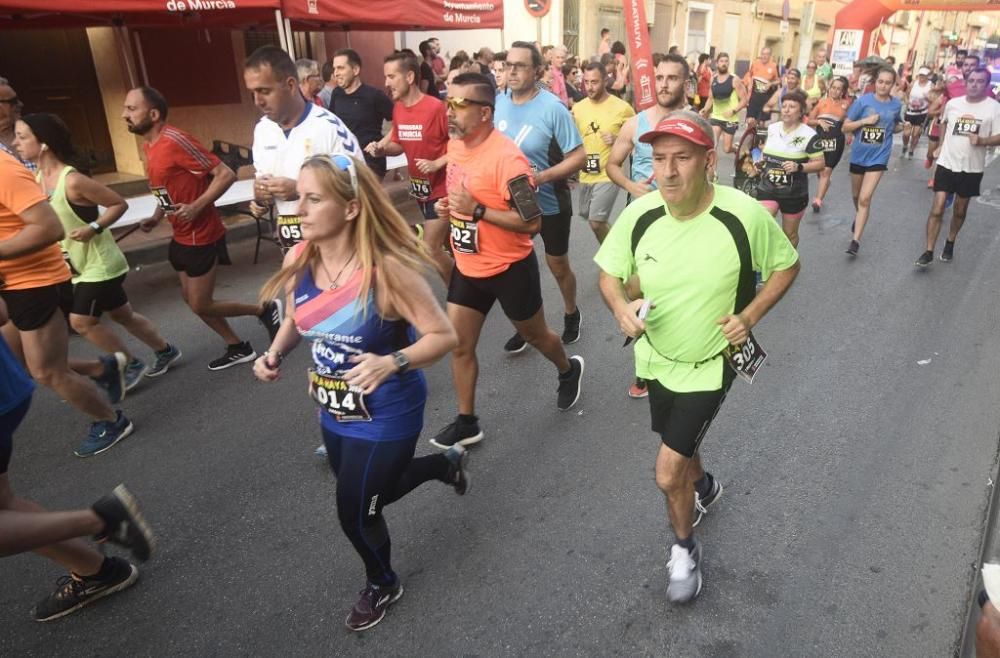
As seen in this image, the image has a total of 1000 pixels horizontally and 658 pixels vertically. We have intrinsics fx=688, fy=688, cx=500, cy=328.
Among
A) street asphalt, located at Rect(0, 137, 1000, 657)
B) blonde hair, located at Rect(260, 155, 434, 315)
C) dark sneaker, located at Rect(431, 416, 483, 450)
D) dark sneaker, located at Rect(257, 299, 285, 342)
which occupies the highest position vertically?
blonde hair, located at Rect(260, 155, 434, 315)

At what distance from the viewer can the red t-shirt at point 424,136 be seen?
17.9 feet

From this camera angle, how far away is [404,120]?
5.56 meters

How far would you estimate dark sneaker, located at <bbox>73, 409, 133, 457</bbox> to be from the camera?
12.6ft

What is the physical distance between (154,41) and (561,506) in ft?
33.5

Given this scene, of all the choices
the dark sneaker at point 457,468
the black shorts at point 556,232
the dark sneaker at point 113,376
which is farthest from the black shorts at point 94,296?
the black shorts at point 556,232

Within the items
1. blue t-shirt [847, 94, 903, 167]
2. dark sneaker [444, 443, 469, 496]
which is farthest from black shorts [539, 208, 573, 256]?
blue t-shirt [847, 94, 903, 167]

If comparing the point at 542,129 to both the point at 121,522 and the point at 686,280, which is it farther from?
the point at 121,522

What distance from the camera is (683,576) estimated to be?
271cm

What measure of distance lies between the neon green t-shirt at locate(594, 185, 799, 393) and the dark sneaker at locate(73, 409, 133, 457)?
3.05 meters

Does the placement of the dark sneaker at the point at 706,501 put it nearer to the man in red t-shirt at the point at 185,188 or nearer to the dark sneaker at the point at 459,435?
the dark sneaker at the point at 459,435

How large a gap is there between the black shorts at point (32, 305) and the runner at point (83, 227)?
17.7 inches

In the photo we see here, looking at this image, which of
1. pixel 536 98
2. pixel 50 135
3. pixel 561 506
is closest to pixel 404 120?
pixel 536 98

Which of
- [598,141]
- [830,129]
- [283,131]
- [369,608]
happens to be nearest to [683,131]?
[369,608]

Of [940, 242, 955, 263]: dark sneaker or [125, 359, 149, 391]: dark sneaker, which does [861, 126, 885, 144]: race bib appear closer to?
[940, 242, 955, 263]: dark sneaker
